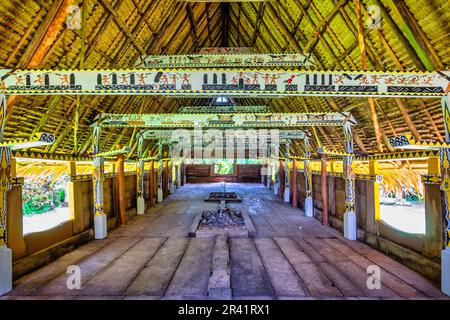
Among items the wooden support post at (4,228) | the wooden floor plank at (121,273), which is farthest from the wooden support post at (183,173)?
the wooden support post at (4,228)

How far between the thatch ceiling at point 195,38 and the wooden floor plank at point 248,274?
17.3 ft

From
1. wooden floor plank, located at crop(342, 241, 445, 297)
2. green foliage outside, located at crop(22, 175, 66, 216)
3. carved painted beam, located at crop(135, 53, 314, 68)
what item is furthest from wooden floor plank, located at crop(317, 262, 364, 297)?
green foliage outside, located at crop(22, 175, 66, 216)

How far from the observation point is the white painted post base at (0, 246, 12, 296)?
162 inches

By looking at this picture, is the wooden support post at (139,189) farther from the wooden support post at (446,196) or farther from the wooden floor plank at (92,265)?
the wooden support post at (446,196)

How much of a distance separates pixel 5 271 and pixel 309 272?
5.66 m

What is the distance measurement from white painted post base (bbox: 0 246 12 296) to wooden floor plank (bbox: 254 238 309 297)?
15.5ft

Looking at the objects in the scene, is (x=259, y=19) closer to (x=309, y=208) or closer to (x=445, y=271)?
(x=309, y=208)

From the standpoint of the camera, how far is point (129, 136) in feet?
39.5

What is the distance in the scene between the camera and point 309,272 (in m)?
4.89

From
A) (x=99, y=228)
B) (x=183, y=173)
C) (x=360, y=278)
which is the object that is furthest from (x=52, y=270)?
(x=183, y=173)

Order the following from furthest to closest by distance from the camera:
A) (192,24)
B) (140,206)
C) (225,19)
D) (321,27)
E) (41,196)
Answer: (41,196) < (140,206) < (225,19) < (192,24) < (321,27)

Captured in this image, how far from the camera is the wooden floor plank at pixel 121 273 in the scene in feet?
13.9
